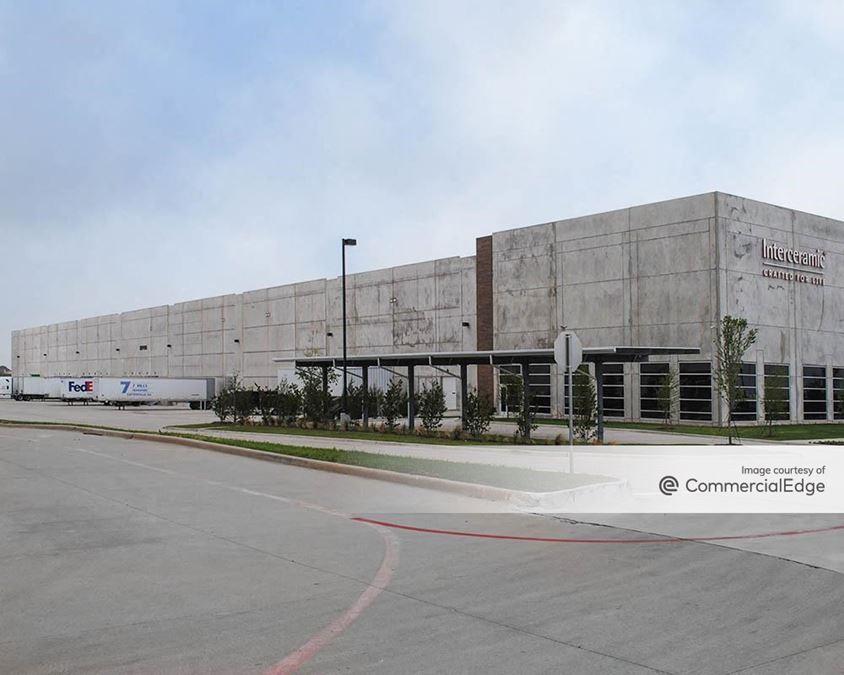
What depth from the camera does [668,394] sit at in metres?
41.6

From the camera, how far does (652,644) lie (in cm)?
630

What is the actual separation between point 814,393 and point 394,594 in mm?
43069

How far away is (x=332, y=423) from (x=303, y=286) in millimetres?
35471

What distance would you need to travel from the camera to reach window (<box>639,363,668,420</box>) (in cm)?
4348

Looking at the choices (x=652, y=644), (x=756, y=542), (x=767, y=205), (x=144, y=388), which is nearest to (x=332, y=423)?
(x=767, y=205)

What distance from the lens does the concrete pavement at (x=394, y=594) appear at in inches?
238

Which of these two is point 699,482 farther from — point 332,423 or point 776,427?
point 776,427

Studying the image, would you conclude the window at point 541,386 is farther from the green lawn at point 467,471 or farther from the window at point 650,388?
the green lawn at point 467,471

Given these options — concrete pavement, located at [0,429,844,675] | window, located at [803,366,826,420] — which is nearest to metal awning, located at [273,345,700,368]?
window, located at [803,366,826,420]

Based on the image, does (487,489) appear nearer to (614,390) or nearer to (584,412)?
(584,412)

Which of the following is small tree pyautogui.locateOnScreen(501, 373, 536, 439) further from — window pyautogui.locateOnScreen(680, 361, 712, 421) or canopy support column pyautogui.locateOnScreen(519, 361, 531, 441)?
window pyautogui.locateOnScreen(680, 361, 712, 421)

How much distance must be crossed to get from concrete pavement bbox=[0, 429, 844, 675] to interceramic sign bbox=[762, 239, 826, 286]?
3362 centimetres
